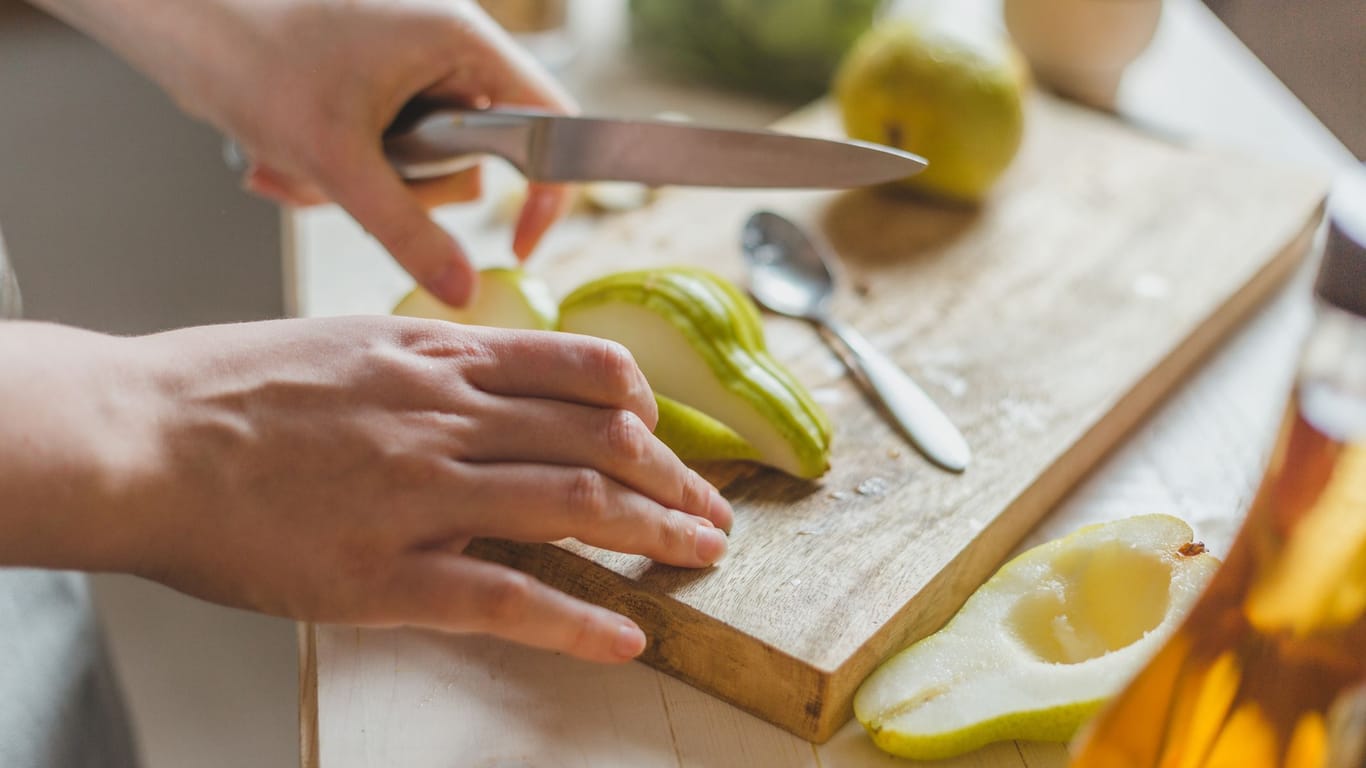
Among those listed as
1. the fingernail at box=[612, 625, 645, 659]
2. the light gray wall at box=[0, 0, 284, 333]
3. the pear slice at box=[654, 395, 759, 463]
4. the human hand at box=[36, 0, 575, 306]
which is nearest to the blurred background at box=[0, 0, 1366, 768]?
the light gray wall at box=[0, 0, 284, 333]

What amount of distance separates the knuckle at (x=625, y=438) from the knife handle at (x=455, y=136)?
1.04ft

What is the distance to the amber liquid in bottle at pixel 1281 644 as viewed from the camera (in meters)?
0.40

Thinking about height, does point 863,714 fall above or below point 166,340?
below

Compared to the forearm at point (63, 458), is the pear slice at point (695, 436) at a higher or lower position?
lower

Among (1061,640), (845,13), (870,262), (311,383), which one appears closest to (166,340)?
(311,383)

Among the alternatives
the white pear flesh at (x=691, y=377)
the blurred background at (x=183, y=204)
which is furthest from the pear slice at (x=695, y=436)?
the blurred background at (x=183, y=204)

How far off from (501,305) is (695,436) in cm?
19

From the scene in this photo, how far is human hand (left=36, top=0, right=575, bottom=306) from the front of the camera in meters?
0.81

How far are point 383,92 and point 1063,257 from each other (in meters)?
0.58

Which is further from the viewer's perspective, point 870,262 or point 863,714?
point 870,262

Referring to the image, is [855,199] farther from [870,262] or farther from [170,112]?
[170,112]

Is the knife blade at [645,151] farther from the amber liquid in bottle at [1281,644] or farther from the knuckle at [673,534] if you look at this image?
the amber liquid in bottle at [1281,644]

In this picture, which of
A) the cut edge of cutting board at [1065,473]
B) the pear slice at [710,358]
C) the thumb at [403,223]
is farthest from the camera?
the thumb at [403,223]

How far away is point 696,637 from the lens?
61 centimetres
